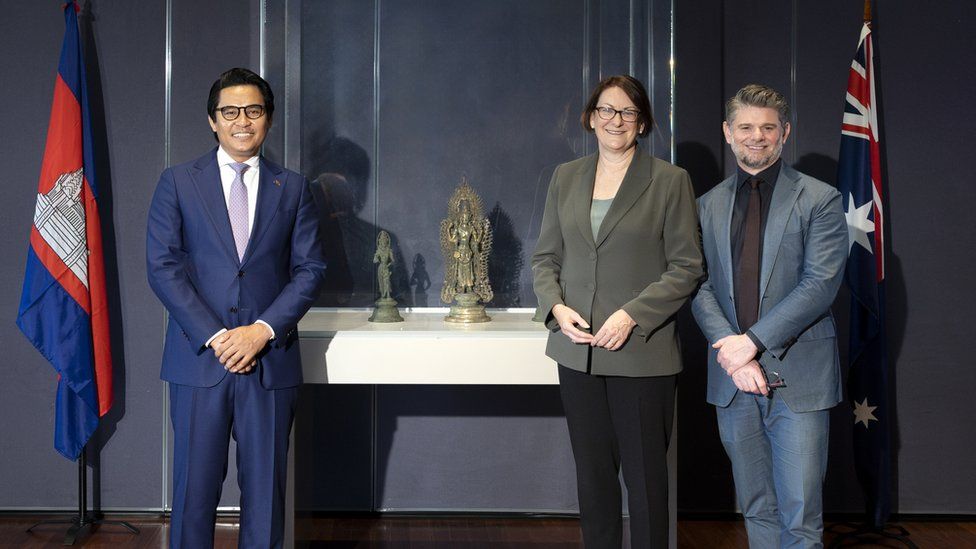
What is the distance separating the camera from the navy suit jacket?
8.74 feet

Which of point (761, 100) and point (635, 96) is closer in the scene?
point (761, 100)

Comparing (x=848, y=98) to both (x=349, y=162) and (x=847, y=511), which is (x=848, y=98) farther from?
(x=349, y=162)

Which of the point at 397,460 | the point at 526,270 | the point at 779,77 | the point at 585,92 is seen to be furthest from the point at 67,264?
the point at 779,77

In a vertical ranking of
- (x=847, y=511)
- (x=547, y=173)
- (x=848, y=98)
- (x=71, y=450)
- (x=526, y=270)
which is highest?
(x=848, y=98)

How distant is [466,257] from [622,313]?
3.74ft

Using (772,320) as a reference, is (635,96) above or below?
above

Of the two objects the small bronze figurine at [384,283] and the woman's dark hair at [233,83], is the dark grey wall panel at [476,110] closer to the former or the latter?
the small bronze figurine at [384,283]

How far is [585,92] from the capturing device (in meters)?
3.68

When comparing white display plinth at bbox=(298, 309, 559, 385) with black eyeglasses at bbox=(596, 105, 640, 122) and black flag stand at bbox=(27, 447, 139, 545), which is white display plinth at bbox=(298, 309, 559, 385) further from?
black flag stand at bbox=(27, 447, 139, 545)

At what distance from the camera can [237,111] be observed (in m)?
2.77

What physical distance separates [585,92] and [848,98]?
108cm

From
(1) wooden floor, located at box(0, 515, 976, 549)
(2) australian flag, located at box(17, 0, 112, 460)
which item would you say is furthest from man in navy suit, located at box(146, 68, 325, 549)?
(2) australian flag, located at box(17, 0, 112, 460)

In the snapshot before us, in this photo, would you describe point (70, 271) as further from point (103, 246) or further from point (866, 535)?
point (866, 535)

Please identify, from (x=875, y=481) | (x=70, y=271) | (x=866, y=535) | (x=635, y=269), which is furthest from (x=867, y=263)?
(x=70, y=271)
